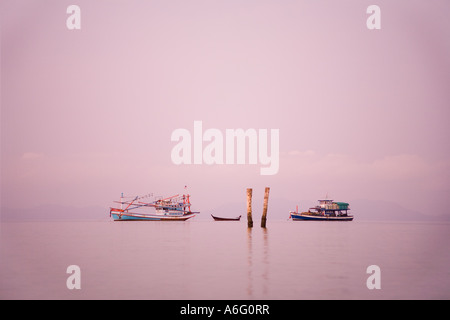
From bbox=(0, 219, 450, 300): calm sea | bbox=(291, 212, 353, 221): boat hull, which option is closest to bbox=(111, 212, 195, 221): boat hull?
bbox=(291, 212, 353, 221): boat hull

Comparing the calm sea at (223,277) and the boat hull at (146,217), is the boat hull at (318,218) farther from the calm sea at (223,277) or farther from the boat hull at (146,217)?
the calm sea at (223,277)

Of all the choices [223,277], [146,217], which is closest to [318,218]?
[146,217]

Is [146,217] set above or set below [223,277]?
below

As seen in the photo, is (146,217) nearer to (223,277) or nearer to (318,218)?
(318,218)

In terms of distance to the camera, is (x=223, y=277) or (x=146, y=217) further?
(x=146, y=217)

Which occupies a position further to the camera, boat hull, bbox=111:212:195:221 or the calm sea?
boat hull, bbox=111:212:195:221

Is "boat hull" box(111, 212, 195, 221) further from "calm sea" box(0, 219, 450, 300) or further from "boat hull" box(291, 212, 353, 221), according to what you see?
"calm sea" box(0, 219, 450, 300)

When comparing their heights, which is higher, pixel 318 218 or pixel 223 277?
pixel 223 277

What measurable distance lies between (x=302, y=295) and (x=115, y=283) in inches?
273

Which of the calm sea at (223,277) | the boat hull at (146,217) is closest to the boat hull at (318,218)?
the boat hull at (146,217)

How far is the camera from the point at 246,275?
1678 centimetres
